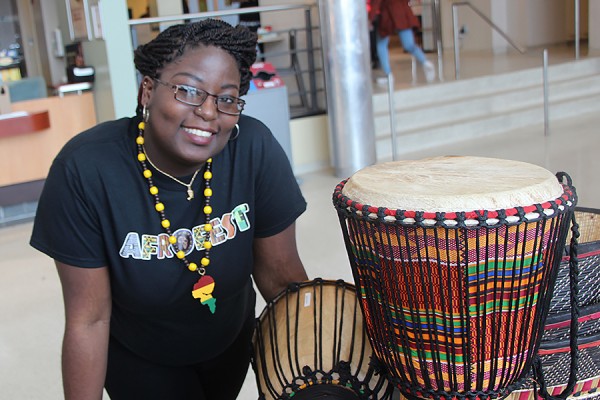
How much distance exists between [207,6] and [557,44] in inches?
225

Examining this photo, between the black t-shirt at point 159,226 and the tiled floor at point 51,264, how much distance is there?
101 centimetres

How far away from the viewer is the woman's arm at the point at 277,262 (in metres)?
1.66

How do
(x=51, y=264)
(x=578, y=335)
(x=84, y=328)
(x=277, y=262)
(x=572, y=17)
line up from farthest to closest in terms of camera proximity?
1. (x=572, y=17)
2. (x=51, y=264)
3. (x=277, y=262)
4. (x=84, y=328)
5. (x=578, y=335)

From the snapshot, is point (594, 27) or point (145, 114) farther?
point (594, 27)

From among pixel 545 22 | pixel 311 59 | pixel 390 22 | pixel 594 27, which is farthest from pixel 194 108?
pixel 545 22

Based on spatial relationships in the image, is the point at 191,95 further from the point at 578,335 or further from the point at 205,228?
the point at 578,335

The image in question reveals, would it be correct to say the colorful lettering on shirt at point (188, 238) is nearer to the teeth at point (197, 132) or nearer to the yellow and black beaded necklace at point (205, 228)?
the yellow and black beaded necklace at point (205, 228)

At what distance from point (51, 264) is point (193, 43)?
3.16 metres

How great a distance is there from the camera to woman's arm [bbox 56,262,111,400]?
144 cm

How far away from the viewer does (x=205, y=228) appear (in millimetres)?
1519

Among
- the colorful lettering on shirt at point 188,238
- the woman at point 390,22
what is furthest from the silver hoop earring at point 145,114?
the woman at point 390,22

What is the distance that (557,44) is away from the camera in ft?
36.6

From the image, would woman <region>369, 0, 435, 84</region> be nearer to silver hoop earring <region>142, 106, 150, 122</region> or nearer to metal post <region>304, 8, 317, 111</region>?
metal post <region>304, 8, 317, 111</region>

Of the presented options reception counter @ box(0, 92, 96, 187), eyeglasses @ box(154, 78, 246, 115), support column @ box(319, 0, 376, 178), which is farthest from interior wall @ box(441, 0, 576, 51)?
eyeglasses @ box(154, 78, 246, 115)
